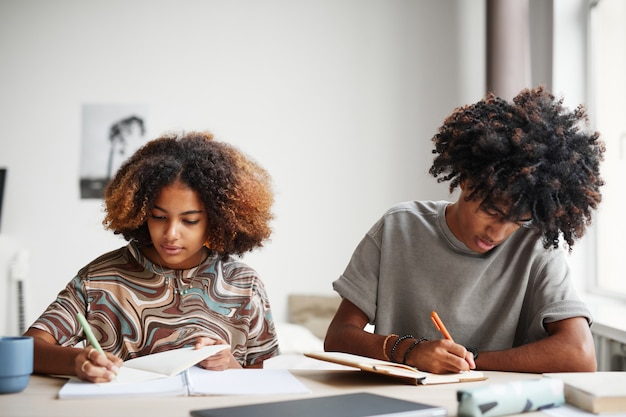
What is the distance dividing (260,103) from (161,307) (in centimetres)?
247

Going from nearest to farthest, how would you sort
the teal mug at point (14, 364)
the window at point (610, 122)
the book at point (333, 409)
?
the book at point (333, 409) < the teal mug at point (14, 364) < the window at point (610, 122)

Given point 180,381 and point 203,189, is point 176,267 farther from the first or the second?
point 180,381

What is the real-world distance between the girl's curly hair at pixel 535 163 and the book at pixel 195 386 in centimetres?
54

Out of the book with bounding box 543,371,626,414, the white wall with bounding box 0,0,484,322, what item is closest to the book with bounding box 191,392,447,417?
the book with bounding box 543,371,626,414

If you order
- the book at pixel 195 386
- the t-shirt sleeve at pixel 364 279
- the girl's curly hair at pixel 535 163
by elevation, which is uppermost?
the girl's curly hair at pixel 535 163

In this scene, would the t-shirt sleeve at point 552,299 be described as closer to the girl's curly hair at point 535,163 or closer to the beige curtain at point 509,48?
the girl's curly hair at point 535,163

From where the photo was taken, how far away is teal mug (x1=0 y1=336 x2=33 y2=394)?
3.77ft

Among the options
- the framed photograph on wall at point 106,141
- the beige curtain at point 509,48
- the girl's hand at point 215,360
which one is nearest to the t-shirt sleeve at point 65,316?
the girl's hand at point 215,360

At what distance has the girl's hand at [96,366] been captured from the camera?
4.02ft

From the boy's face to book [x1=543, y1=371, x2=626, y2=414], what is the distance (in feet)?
1.17

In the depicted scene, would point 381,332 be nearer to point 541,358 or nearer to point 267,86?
point 541,358

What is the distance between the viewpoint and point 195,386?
47.9 inches

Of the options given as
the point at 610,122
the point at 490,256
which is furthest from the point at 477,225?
the point at 610,122

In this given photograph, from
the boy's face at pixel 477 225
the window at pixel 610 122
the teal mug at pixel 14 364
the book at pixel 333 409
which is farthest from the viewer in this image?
the window at pixel 610 122
